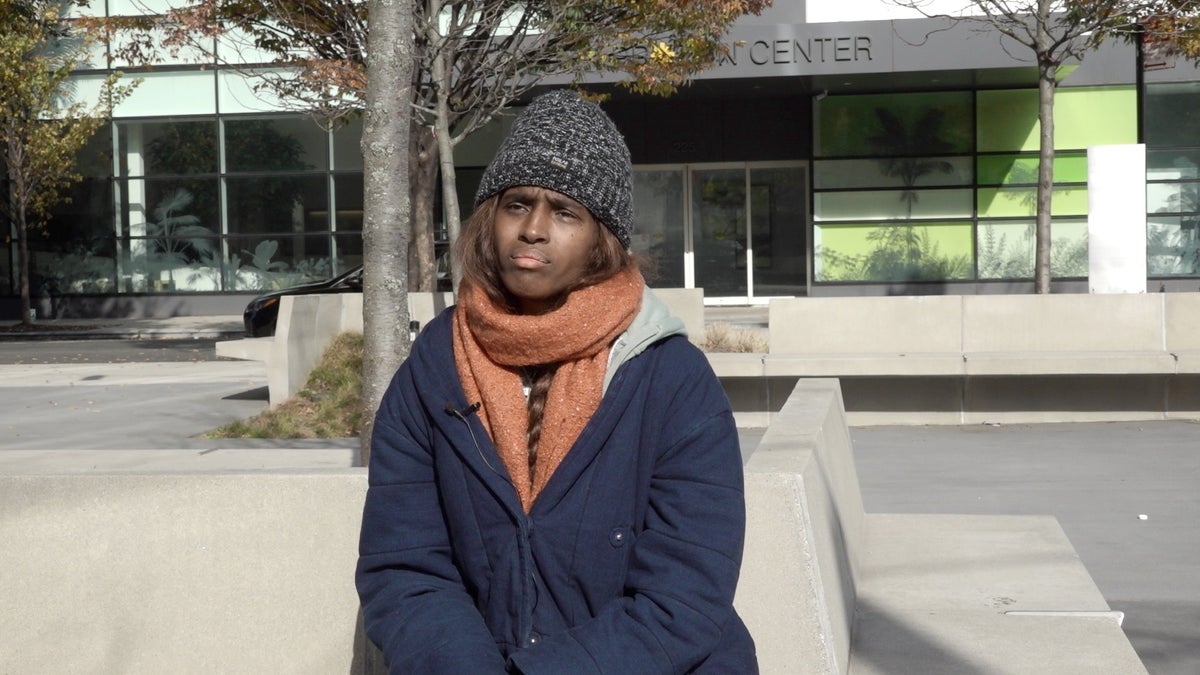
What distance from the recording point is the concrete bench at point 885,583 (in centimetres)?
346

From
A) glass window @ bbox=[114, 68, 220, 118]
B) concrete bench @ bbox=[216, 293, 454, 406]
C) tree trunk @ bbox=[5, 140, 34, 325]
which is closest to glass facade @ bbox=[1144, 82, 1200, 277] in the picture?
concrete bench @ bbox=[216, 293, 454, 406]

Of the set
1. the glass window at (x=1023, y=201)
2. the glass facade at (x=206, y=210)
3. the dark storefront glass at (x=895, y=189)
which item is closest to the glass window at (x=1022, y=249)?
the glass window at (x=1023, y=201)

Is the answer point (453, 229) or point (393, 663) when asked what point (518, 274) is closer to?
point (393, 663)

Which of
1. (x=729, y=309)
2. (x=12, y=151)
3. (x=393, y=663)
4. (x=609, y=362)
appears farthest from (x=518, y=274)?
(x=12, y=151)

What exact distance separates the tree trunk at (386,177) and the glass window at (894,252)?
20660 millimetres

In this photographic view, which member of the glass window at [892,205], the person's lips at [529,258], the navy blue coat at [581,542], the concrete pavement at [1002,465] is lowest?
the concrete pavement at [1002,465]

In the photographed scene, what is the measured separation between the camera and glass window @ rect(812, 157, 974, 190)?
1022 inches

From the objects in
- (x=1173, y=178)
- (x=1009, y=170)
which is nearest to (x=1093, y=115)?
(x=1009, y=170)

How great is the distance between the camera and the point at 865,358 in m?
11.4

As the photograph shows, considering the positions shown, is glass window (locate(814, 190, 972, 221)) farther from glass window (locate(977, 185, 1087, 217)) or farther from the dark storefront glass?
glass window (locate(977, 185, 1087, 217))

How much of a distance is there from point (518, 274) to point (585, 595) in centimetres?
61

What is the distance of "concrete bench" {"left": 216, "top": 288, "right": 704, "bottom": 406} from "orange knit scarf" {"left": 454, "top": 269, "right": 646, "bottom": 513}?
10.2 metres

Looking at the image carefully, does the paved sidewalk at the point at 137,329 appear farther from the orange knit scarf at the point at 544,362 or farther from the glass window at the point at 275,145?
the orange knit scarf at the point at 544,362

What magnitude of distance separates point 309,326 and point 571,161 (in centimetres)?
1100
